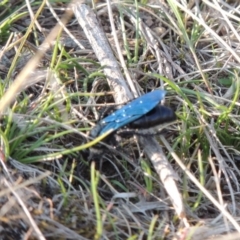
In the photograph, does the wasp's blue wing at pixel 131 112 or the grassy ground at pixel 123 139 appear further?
the wasp's blue wing at pixel 131 112

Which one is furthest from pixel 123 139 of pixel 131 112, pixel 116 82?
pixel 116 82

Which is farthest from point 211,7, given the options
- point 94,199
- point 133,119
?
point 94,199

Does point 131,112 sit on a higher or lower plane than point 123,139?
higher

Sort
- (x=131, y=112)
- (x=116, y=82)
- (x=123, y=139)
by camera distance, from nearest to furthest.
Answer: (x=131, y=112) < (x=123, y=139) < (x=116, y=82)

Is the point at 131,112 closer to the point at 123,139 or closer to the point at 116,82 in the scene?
the point at 123,139

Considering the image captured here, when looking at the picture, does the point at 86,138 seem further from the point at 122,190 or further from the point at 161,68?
the point at 161,68

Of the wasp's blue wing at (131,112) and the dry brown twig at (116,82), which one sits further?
the wasp's blue wing at (131,112)
